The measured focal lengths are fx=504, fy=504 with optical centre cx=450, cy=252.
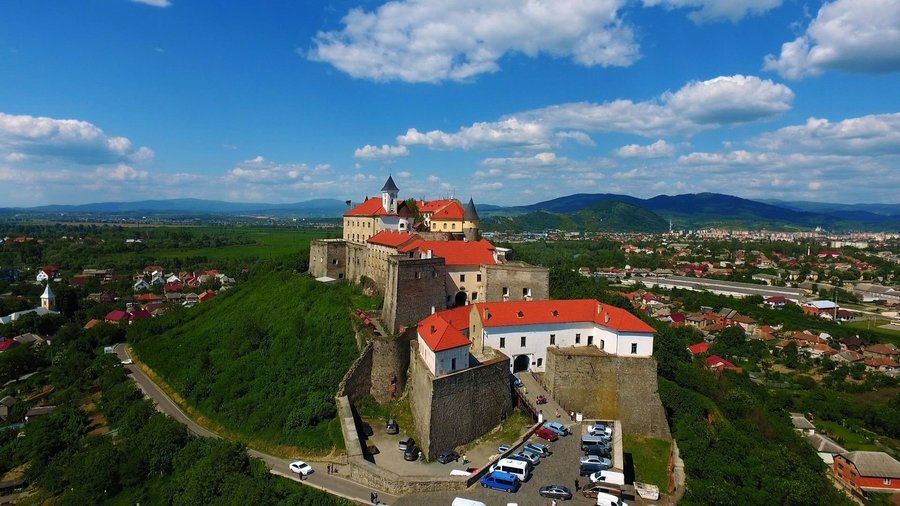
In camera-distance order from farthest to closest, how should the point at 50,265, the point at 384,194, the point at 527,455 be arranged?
the point at 50,265 < the point at 384,194 < the point at 527,455

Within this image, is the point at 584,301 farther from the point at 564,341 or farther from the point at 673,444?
the point at 673,444

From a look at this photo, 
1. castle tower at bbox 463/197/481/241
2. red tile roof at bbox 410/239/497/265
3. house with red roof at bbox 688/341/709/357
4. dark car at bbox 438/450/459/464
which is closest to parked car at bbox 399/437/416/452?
dark car at bbox 438/450/459/464

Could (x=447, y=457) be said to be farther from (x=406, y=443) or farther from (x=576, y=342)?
(x=576, y=342)

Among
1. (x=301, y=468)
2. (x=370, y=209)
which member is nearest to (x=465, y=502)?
(x=301, y=468)

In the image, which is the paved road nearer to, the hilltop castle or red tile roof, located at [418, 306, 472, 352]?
red tile roof, located at [418, 306, 472, 352]

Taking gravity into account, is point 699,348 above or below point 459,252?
below

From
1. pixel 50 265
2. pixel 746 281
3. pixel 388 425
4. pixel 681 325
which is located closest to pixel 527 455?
pixel 388 425
